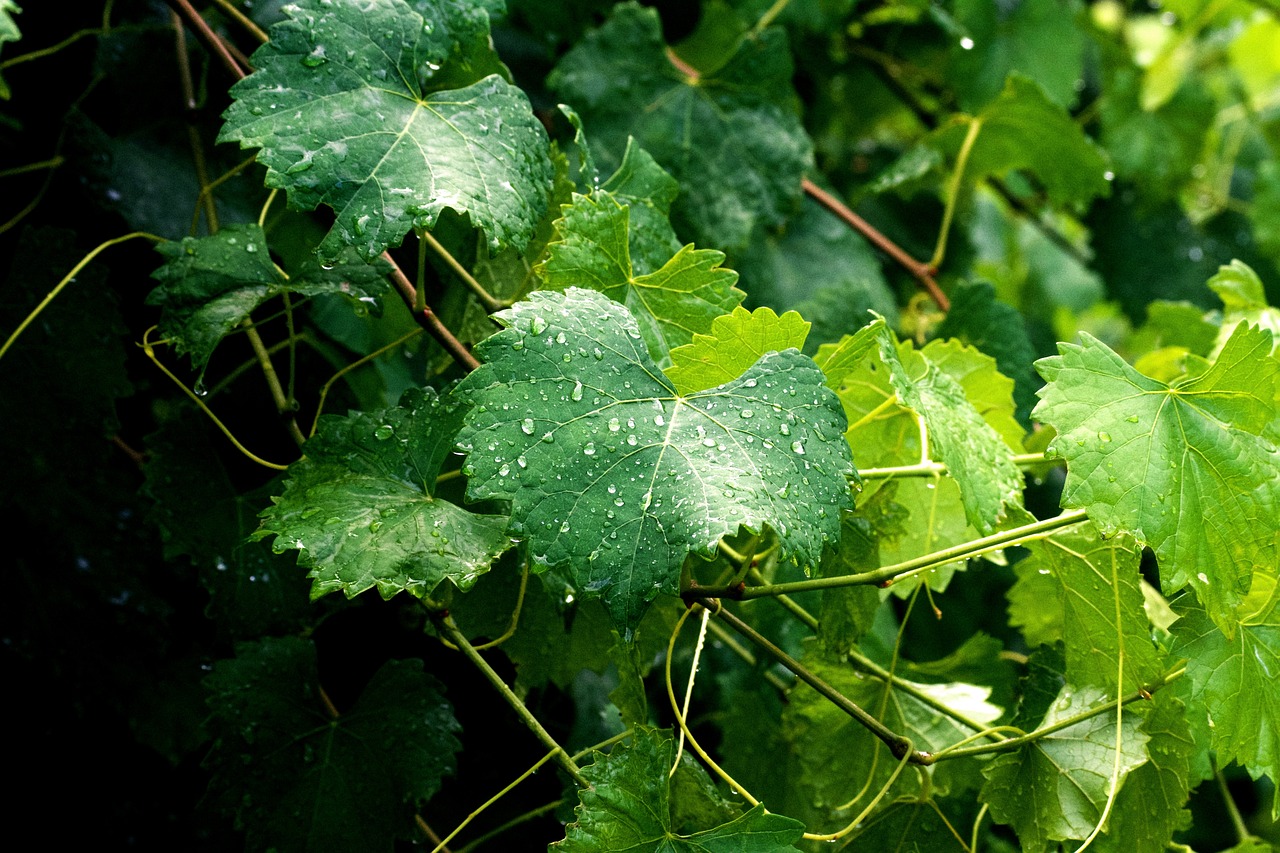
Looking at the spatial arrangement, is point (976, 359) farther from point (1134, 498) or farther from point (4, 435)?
point (4, 435)

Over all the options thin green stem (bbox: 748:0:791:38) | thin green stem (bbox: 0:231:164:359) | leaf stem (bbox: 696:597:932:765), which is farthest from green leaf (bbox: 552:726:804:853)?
thin green stem (bbox: 748:0:791:38)

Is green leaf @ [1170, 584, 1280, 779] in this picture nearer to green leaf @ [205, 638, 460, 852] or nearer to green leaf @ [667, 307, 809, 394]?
green leaf @ [667, 307, 809, 394]

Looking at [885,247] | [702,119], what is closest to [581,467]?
[702,119]

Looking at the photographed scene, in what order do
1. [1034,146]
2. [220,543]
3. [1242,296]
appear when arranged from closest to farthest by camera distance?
[220,543]
[1242,296]
[1034,146]

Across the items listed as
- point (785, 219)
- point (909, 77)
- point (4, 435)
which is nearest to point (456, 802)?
point (4, 435)

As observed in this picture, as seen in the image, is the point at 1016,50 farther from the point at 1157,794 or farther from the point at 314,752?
the point at 314,752

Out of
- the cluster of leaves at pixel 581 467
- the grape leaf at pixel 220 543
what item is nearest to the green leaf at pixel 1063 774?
the cluster of leaves at pixel 581 467
